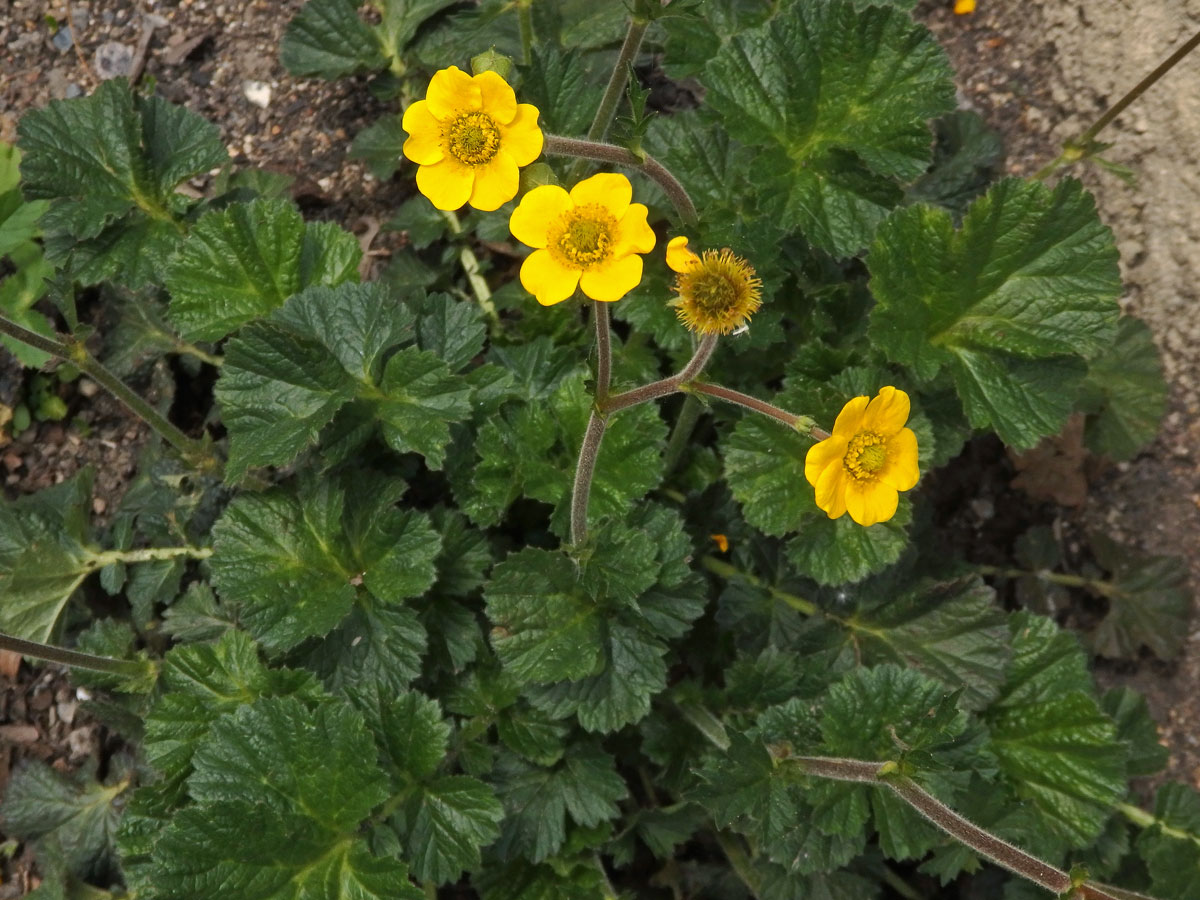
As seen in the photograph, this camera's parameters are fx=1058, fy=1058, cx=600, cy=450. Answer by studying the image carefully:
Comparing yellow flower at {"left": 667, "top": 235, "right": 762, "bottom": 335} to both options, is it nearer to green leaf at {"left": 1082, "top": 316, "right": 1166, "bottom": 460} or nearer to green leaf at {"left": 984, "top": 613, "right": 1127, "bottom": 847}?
green leaf at {"left": 984, "top": 613, "right": 1127, "bottom": 847}

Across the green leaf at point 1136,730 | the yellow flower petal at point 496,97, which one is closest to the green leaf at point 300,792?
the yellow flower petal at point 496,97

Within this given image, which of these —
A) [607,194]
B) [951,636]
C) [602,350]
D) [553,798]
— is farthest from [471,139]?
[951,636]

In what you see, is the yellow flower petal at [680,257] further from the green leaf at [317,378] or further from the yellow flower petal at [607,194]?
the green leaf at [317,378]

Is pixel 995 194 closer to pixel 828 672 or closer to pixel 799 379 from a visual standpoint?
pixel 799 379

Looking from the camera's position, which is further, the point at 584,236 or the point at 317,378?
the point at 317,378

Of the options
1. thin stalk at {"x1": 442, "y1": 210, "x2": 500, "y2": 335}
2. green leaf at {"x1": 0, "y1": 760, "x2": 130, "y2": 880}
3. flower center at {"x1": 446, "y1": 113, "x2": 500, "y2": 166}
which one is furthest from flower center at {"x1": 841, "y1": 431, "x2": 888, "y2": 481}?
green leaf at {"x1": 0, "y1": 760, "x2": 130, "y2": 880}

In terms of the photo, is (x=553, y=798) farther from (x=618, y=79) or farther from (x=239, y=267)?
(x=618, y=79)
